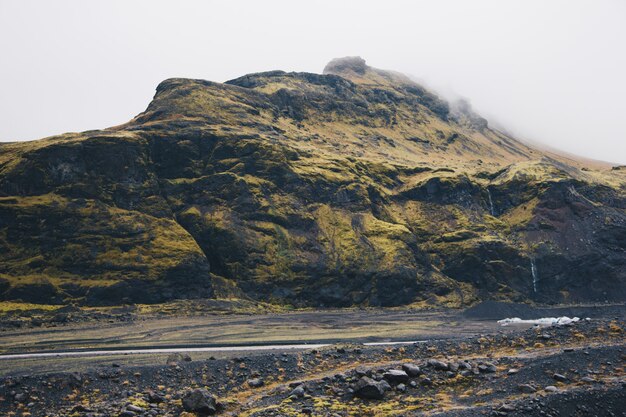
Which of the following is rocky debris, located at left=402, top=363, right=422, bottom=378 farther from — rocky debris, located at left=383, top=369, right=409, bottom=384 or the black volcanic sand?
rocky debris, located at left=383, top=369, right=409, bottom=384

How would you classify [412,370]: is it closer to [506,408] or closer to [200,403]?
[506,408]

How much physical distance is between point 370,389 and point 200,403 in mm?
7841

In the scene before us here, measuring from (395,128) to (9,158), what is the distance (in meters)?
126

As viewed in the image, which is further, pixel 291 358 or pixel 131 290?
pixel 131 290

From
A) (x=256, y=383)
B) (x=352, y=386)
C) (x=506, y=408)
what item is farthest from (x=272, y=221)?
(x=506, y=408)

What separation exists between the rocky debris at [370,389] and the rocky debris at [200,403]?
6603 mm

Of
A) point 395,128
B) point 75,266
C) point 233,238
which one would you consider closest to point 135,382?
point 75,266

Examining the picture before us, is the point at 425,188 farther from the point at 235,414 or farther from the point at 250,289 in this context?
the point at 235,414

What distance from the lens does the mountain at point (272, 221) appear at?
8769 centimetres

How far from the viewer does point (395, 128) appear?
7259 inches

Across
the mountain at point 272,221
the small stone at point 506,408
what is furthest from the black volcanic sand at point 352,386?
the mountain at point 272,221

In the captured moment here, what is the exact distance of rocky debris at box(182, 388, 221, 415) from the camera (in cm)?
2294

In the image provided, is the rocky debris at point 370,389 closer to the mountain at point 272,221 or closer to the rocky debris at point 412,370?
the rocky debris at point 412,370

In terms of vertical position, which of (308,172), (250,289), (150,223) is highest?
(308,172)
